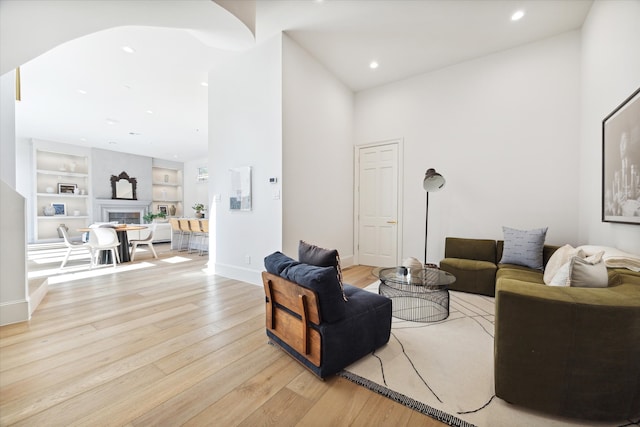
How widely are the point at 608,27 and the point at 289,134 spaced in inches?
143

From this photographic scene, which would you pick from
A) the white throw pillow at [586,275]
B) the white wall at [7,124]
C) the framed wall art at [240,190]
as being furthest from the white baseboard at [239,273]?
the white throw pillow at [586,275]

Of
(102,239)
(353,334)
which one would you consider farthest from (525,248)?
(102,239)

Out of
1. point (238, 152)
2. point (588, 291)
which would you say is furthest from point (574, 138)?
point (238, 152)

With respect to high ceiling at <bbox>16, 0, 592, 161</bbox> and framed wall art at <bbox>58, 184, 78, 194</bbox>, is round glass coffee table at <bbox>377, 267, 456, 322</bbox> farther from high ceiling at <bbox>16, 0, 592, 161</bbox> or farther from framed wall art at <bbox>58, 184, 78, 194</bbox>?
framed wall art at <bbox>58, 184, 78, 194</bbox>

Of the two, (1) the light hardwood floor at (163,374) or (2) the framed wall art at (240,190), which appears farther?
(2) the framed wall art at (240,190)

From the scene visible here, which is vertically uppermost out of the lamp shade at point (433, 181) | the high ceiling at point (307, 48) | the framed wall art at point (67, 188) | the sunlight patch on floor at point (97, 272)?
the high ceiling at point (307, 48)

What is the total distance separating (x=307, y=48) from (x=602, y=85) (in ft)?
12.0

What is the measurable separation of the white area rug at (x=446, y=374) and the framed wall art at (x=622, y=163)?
156 centimetres

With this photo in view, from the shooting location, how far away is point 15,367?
1906mm

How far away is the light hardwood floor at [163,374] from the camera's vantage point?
4.82 ft

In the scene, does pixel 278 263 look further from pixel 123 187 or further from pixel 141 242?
pixel 123 187

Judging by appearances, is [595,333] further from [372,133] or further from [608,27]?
[372,133]

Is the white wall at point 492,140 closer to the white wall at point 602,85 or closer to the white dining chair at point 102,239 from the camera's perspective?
the white wall at point 602,85

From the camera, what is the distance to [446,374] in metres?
1.84
